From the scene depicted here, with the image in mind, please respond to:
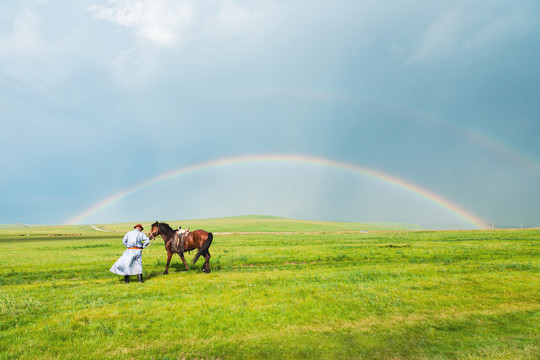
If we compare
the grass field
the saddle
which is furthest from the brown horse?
the grass field

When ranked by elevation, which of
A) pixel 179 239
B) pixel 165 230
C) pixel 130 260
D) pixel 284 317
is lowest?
pixel 284 317

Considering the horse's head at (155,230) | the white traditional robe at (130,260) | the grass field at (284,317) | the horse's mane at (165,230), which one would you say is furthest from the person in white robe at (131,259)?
the horse's mane at (165,230)

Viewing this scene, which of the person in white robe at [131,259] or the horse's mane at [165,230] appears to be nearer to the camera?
the person in white robe at [131,259]

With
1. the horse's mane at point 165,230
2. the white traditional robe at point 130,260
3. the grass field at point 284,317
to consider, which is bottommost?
the grass field at point 284,317

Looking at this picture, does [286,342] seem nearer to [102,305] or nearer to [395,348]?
[395,348]

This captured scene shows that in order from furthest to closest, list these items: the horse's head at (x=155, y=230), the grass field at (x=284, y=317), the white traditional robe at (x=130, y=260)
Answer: the horse's head at (x=155, y=230), the white traditional robe at (x=130, y=260), the grass field at (x=284, y=317)

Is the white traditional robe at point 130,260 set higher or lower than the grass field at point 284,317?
higher

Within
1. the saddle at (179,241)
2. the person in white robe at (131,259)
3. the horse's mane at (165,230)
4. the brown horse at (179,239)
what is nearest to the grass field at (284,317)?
the person in white robe at (131,259)

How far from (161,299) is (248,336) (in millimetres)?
4920

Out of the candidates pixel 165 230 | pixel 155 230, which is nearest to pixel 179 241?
pixel 165 230

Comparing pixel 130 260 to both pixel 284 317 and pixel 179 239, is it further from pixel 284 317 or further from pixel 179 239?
pixel 284 317

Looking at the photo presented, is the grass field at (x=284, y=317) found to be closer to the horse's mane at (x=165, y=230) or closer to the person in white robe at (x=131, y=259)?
the person in white robe at (x=131, y=259)

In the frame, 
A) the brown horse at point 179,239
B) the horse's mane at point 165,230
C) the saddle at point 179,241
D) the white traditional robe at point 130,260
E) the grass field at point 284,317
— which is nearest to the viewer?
the grass field at point 284,317

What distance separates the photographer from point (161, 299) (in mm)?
10539
